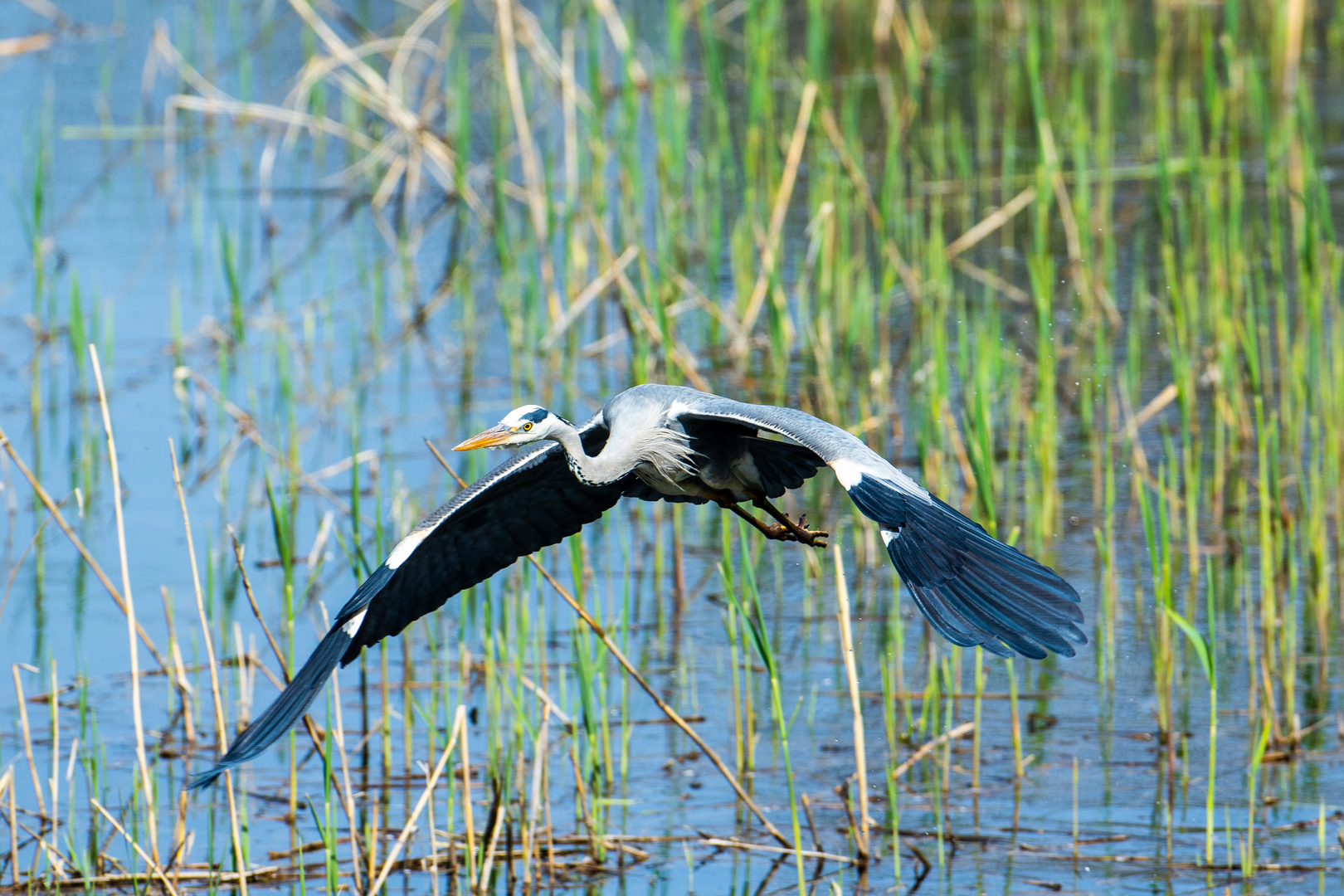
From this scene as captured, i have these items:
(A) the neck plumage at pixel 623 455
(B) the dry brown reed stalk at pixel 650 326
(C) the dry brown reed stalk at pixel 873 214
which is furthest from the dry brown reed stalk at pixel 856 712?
(C) the dry brown reed stalk at pixel 873 214

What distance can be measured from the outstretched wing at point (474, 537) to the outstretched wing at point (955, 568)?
73 centimetres

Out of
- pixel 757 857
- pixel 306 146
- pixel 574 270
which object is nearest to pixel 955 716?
pixel 757 857

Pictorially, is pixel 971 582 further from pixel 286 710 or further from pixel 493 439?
pixel 286 710

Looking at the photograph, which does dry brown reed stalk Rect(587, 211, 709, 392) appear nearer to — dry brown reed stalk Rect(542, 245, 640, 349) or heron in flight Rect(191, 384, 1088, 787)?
dry brown reed stalk Rect(542, 245, 640, 349)

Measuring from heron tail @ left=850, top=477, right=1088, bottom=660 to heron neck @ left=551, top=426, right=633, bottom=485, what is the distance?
2.30 feet

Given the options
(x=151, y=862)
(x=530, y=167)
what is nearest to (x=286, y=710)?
(x=151, y=862)

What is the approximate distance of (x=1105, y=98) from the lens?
9.73 m

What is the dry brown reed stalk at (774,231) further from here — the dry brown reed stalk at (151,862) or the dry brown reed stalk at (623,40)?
the dry brown reed stalk at (151,862)

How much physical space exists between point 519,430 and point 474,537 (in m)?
0.47

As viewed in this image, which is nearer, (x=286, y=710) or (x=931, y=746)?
(x=286, y=710)

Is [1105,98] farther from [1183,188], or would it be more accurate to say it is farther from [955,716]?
[955,716]

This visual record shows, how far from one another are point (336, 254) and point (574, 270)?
192 centimetres

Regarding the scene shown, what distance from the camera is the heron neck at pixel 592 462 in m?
3.73

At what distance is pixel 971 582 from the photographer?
3.09 m
